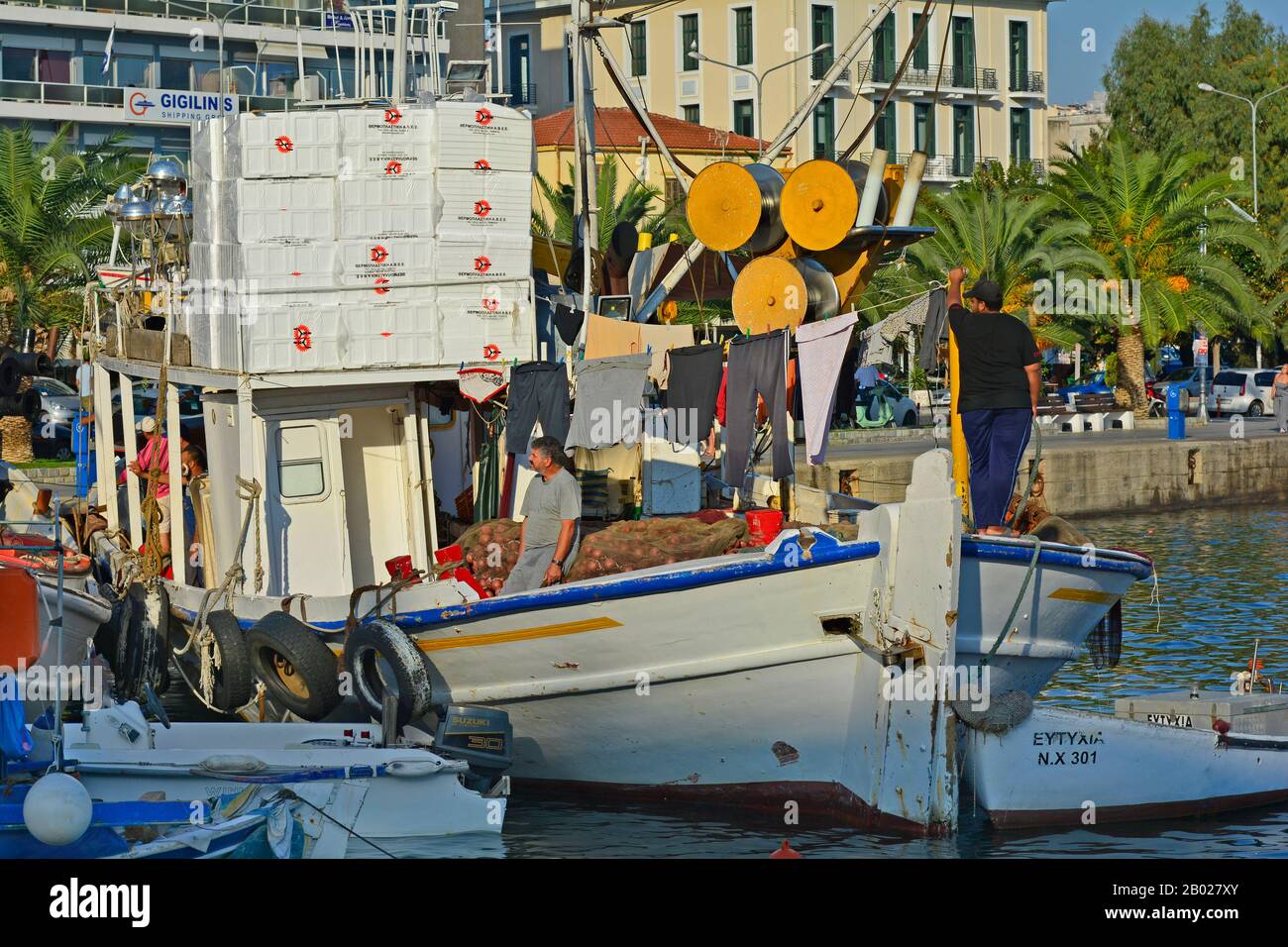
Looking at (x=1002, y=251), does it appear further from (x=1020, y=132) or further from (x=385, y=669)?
(x=1020, y=132)

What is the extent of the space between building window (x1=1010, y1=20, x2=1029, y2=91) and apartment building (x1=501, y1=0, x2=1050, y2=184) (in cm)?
4

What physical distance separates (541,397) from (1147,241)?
2822 centimetres

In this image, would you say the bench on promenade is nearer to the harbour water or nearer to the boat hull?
the harbour water

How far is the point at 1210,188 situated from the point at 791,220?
91.3 ft

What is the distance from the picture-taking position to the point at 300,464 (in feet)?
47.1

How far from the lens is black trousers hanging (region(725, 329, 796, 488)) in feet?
44.0

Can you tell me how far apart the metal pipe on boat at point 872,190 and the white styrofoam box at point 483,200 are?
2.84 meters

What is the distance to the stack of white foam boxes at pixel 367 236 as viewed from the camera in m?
13.8

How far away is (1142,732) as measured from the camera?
1206 cm

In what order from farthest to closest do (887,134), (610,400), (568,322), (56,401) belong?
1. (887,134)
2. (56,401)
3. (568,322)
4. (610,400)

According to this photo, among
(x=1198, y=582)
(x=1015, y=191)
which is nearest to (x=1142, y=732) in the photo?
(x=1198, y=582)

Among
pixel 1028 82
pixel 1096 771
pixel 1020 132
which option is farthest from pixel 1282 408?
pixel 1028 82

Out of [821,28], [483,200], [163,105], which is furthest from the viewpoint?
[821,28]

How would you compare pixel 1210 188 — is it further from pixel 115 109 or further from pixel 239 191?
pixel 115 109
